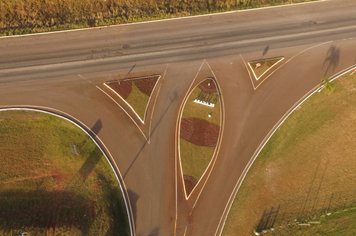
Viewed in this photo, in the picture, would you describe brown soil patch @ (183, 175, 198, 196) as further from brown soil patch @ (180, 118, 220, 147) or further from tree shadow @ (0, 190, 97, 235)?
tree shadow @ (0, 190, 97, 235)

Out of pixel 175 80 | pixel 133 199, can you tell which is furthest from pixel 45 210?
pixel 175 80

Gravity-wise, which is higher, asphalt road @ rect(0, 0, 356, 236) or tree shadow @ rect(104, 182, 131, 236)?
asphalt road @ rect(0, 0, 356, 236)

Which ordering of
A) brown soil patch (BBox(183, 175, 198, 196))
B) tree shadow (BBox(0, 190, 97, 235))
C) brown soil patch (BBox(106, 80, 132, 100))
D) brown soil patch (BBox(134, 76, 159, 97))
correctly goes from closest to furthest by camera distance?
tree shadow (BBox(0, 190, 97, 235)), brown soil patch (BBox(183, 175, 198, 196)), brown soil patch (BBox(106, 80, 132, 100)), brown soil patch (BBox(134, 76, 159, 97))

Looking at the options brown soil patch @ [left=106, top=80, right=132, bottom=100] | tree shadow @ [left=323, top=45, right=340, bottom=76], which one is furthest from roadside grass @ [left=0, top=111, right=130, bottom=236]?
tree shadow @ [left=323, top=45, right=340, bottom=76]

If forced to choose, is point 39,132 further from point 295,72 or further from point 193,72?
point 295,72

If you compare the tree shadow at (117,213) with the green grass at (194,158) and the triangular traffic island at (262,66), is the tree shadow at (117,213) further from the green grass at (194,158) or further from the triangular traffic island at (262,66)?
the triangular traffic island at (262,66)

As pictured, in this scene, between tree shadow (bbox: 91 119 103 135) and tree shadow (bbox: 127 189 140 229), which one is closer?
tree shadow (bbox: 127 189 140 229)

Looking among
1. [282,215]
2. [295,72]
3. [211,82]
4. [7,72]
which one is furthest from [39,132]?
[295,72]

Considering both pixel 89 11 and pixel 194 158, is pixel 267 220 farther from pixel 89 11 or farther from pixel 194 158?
pixel 89 11

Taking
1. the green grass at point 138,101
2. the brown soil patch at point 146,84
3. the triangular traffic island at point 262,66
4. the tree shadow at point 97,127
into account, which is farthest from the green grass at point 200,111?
the tree shadow at point 97,127
